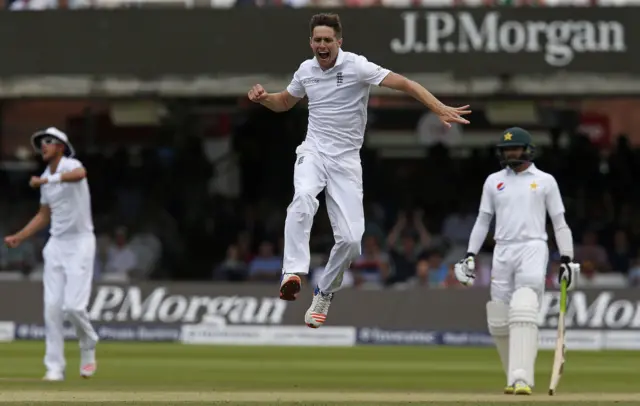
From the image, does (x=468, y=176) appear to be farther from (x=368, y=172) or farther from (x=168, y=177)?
(x=168, y=177)

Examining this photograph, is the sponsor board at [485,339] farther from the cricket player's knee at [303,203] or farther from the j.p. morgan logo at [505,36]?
the cricket player's knee at [303,203]

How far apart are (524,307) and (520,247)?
1.48 feet

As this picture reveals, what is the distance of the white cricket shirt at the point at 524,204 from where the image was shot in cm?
1094

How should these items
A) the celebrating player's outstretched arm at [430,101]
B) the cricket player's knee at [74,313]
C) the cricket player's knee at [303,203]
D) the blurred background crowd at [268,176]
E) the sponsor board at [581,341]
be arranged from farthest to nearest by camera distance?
the blurred background crowd at [268,176] → the sponsor board at [581,341] → the cricket player's knee at [74,313] → the cricket player's knee at [303,203] → the celebrating player's outstretched arm at [430,101]

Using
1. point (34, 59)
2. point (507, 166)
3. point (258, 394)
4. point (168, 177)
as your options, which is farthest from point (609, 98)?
point (258, 394)

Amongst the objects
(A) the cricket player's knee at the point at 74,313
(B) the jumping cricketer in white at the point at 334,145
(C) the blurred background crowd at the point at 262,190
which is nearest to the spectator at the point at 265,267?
(C) the blurred background crowd at the point at 262,190

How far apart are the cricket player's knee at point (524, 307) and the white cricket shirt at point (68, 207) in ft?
11.6

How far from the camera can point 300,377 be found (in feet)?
42.3

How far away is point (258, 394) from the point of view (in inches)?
403

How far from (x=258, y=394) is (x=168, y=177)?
10.8 metres

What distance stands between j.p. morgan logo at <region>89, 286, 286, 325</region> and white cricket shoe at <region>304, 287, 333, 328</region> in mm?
7786

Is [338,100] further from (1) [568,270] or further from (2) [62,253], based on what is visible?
(2) [62,253]

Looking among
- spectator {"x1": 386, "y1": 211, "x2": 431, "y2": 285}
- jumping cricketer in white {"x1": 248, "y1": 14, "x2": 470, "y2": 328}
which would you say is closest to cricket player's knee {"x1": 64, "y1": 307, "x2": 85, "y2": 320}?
jumping cricketer in white {"x1": 248, "y1": 14, "x2": 470, "y2": 328}

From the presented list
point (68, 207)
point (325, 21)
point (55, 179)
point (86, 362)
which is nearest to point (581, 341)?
point (86, 362)
